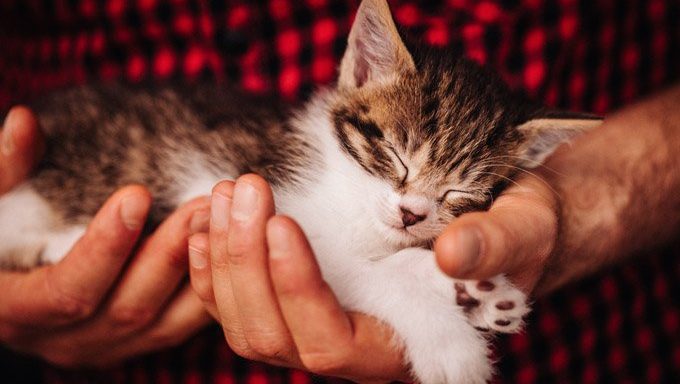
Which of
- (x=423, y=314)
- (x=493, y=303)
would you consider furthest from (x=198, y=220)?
(x=493, y=303)

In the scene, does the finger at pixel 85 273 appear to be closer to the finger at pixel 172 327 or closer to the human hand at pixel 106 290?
the human hand at pixel 106 290

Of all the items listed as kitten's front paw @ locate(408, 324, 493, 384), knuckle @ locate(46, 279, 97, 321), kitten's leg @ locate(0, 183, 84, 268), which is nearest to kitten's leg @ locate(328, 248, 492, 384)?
kitten's front paw @ locate(408, 324, 493, 384)

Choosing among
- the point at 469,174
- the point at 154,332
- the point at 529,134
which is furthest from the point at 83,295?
the point at 529,134

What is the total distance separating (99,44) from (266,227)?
0.88 metres

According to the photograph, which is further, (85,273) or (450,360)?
(85,273)

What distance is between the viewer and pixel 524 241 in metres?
0.77

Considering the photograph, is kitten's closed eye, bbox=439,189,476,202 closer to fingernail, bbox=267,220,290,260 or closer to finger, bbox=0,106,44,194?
fingernail, bbox=267,220,290,260

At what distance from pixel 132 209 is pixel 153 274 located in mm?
138

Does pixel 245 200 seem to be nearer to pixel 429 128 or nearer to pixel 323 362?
pixel 323 362

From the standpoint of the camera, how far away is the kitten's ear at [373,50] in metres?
1.00

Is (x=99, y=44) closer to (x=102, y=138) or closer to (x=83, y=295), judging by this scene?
(x=102, y=138)

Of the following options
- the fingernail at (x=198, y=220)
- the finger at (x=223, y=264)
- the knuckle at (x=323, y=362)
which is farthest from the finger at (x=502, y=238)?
the fingernail at (x=198, y=220)

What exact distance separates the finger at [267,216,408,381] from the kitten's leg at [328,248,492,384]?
33mm

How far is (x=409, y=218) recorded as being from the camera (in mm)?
967
